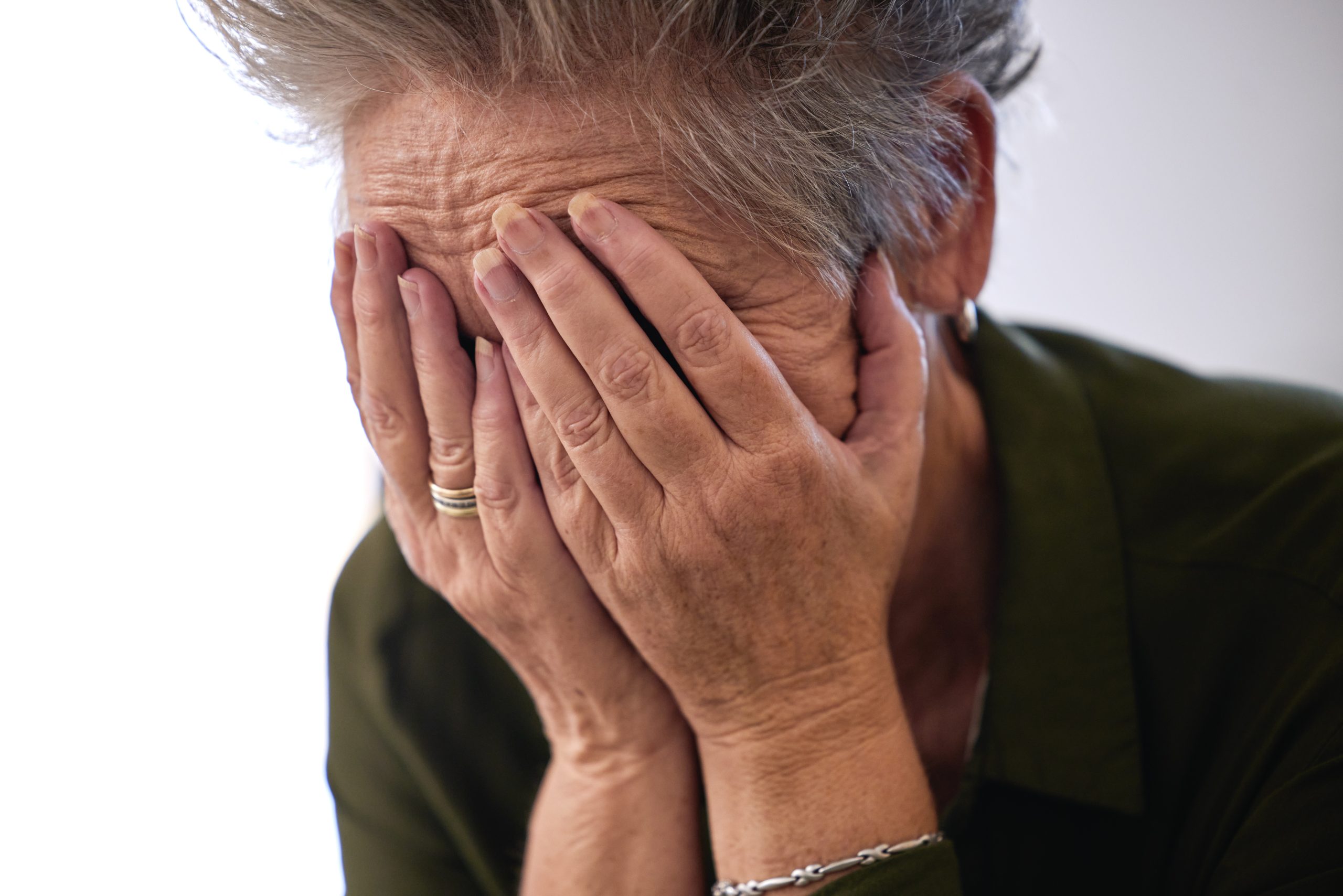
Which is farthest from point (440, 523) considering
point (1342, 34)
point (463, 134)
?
point (1342, 34)

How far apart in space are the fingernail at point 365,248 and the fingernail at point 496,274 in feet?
0.41

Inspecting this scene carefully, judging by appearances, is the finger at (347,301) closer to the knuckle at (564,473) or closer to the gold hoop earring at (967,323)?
the knuckle at (564,473)

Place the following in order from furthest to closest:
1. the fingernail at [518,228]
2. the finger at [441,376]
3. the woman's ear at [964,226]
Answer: the woman's ear at [964,226]
the finger at [441,376]
the fingernail at [518,228]

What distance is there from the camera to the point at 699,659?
3.19ft

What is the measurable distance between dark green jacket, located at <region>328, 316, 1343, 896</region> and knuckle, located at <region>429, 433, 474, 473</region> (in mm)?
482

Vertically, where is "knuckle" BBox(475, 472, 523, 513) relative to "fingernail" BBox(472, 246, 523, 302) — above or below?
below

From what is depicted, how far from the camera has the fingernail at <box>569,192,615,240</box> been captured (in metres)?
0.79

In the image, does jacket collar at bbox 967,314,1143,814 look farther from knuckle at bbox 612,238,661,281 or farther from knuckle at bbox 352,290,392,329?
knuckle at bbox 352,290,392,329

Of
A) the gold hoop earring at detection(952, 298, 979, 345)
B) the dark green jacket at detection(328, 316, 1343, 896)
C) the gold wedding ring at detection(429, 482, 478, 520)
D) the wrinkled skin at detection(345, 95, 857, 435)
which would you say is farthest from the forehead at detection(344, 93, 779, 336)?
the dark green jacket at detection(328, 316, 1343, 896)

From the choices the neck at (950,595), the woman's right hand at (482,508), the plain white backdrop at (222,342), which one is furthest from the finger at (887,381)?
the plain white backdrop at (222,342)

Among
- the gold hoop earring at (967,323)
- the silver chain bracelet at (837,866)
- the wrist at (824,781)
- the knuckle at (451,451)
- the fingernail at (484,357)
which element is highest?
the fingernail at (484,357)

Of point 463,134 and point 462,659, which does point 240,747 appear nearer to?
point 462,659

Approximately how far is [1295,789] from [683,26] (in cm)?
91

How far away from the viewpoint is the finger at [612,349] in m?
0.80
